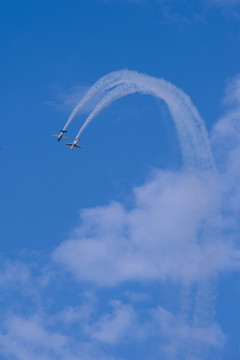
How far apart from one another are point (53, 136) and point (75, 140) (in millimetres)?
4406

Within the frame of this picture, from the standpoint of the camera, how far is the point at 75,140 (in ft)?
276

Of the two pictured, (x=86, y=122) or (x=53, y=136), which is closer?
(x=86, y=122)

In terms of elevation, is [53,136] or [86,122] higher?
[53,136]

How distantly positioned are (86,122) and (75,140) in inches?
434

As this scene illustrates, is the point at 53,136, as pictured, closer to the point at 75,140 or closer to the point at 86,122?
the point at 75,140

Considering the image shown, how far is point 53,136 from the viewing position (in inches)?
3406

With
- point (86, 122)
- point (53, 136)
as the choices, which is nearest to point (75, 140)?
point (53, 136)

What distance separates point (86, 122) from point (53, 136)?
14428mm

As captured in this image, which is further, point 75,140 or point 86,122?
point 75,140
